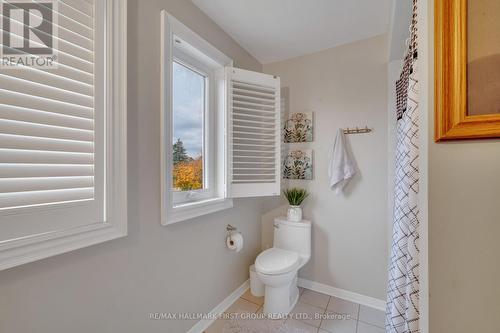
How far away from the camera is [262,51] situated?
2227 millimetres

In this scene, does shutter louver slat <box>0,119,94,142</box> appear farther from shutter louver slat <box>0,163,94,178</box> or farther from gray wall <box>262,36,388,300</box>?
gray wall <box>262,36,388,300</box>

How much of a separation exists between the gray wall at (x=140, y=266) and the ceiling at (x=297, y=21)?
19 centimetres

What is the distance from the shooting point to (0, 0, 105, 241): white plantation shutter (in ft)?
2.60

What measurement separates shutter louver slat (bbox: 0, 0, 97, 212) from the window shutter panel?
0.98 metres

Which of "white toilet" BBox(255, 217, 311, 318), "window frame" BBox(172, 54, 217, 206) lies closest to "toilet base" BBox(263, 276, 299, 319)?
"white toilet" BBox(255, 217, 311, 318)

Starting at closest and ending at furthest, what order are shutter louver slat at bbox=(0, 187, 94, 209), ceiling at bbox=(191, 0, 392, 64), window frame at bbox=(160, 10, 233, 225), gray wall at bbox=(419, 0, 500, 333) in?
gray wall at bbox=(419, 0, 500, 333)
shutter louver slat at bbox=(0, 187, 94, 209)
window frame at bbox=(160, 10, 233, 225)
ceiling at bbox=(191, 0, 392, 64)

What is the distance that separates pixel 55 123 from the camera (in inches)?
35.5

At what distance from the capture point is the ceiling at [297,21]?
5.13ft

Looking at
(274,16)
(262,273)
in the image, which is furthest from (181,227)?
(274,16)

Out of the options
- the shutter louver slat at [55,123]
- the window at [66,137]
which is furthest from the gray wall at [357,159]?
the shutter louver slat at [55,123]

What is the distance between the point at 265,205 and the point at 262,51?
1714 millimetres

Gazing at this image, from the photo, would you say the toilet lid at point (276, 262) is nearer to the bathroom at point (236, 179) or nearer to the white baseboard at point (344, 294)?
the bathroom at point (236, 179)

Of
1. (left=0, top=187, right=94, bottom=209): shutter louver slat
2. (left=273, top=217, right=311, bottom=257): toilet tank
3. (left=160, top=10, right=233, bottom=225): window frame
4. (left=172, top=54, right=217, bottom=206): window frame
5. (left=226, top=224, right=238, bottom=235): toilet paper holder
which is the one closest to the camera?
(left=0, top=187, right=94, bottom=209): shutter louver slat

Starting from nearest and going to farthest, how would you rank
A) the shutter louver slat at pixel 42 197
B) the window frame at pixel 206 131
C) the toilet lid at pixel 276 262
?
the shutter louver slat at pixel 42 197, the window frame at pixel 206 131, the toilet lid at pixel 276 262
